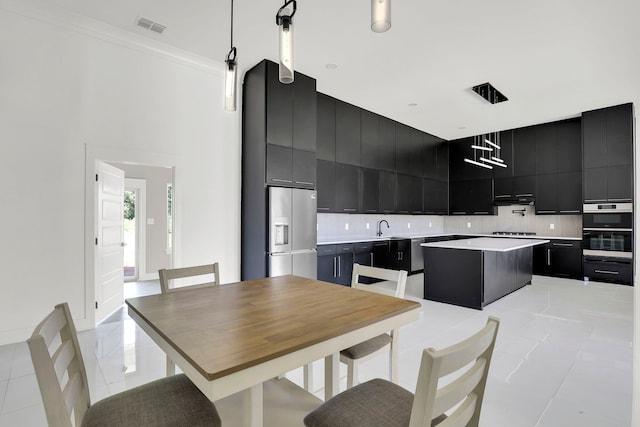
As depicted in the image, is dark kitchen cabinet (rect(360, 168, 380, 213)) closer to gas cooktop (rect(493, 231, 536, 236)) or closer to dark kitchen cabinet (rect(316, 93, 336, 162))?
dark kitchen cabinet (rect(316, 93, 336, 162))

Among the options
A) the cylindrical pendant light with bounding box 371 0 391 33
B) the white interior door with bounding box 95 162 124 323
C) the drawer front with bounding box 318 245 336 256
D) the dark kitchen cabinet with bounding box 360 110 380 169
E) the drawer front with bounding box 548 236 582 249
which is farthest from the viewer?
the drawer front with bounding box 548 236 582 249

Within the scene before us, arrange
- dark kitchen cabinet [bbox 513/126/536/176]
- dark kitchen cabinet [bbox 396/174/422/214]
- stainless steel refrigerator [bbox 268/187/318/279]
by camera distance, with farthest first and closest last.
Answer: dark kitchen cabinet [bbox 513/126/536/176] → dark kitchen cabinet [bbox 396/174/422/214] → stainless steel refrigerator [bbox 268/187/318/279]

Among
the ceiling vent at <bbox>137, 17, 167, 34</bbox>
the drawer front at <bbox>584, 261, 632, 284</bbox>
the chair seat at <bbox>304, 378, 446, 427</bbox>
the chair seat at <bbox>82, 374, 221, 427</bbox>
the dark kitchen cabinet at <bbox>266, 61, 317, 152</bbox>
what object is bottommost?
the drawer front at <bbox>584, 261, 632, 284</bbox>

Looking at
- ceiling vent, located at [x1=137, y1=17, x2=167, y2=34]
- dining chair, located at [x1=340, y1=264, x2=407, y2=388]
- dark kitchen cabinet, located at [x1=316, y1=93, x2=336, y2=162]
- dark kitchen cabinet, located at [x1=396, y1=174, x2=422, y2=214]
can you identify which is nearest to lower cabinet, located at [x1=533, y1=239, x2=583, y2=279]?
dark kitchen cabinet, located at [x1=396, y1=174, x2=422, y2=214]

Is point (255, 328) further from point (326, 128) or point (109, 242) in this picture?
point (326, 128)

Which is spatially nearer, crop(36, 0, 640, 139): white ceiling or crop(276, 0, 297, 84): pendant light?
crop(276, 0, 297, 84): pendant light

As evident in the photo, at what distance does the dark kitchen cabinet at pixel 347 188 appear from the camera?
212 inches

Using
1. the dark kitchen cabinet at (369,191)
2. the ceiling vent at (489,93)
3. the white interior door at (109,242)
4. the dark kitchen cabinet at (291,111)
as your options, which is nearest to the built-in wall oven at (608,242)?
the ceiling vent at (489,93)

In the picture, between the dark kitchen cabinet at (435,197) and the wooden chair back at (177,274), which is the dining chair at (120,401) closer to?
the wooden chair back at (177,274)

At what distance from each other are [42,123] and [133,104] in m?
0.86

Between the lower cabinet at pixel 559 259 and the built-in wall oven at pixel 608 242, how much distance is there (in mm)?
147

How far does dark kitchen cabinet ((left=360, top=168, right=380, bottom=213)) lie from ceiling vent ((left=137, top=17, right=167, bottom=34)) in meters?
3.59

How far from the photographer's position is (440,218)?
8594mm

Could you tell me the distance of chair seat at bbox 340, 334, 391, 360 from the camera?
1.79 m
